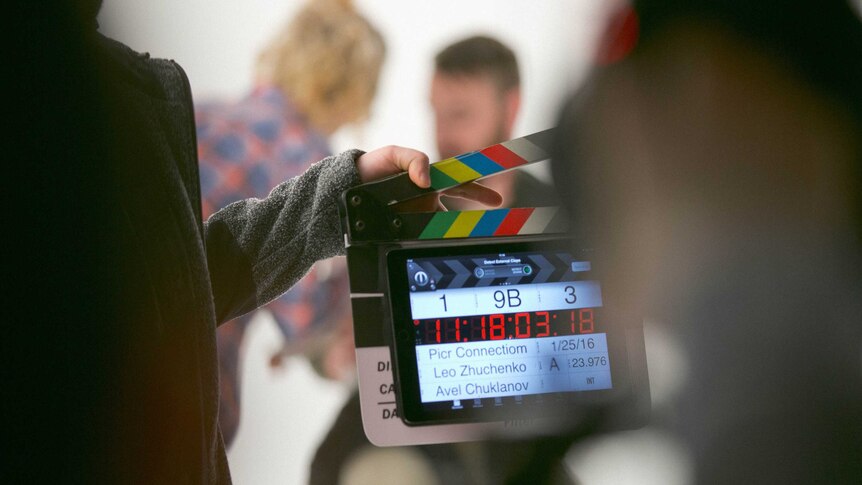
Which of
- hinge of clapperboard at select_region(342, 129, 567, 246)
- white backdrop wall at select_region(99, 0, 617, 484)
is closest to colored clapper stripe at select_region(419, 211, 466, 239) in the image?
hinge of clapperboard at select_region(342, 129, 567, 246)

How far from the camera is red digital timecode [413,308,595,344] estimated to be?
0.85 m

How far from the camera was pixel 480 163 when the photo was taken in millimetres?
900

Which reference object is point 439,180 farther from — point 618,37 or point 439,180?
point 618,37

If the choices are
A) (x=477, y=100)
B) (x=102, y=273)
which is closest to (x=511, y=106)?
(x=477, y=100)

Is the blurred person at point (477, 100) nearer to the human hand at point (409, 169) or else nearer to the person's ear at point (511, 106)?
the person's ear at point (511, 106)

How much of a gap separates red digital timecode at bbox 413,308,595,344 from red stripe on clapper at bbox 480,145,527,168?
17 cm

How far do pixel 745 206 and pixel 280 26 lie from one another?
3.80ft

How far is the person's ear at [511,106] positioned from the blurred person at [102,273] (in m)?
1.05

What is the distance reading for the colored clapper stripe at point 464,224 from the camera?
86 centimetres

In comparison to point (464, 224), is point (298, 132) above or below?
above

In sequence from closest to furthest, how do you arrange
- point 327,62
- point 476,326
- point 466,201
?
point 476,326, point 466,201, point 327,62

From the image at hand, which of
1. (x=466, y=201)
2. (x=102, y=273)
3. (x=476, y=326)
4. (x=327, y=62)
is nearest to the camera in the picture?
(x=102, y=273)

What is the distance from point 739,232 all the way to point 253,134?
115 cm

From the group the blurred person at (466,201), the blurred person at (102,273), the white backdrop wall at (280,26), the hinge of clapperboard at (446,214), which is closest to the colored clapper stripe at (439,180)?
the hinge of clapperboard at (446,214)
